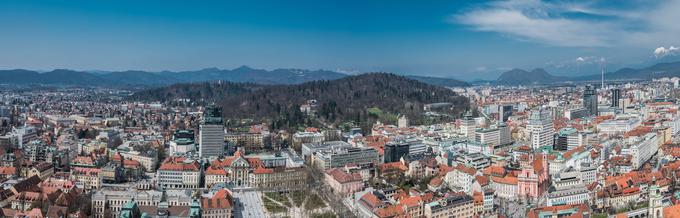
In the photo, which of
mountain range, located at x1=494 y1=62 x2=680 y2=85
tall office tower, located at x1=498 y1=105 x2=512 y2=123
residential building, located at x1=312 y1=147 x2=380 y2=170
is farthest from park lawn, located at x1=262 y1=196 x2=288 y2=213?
mountain range, located at x1=494 y1=62 x2=680 y2=85

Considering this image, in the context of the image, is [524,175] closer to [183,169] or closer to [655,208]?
[655,208]

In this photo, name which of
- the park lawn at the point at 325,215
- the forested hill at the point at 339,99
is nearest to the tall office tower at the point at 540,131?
the forested hill at the point at 339,99

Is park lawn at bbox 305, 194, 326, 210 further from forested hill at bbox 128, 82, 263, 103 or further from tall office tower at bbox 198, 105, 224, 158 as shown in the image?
forested hill at bbox 128, 82, 263, 103

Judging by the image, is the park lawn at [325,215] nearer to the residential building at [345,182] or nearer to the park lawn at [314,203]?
the park lawn at [314,203]

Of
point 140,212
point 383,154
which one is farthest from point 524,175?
point 140,212

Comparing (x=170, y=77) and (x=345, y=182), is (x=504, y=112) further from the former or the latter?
(x=170, y=77)

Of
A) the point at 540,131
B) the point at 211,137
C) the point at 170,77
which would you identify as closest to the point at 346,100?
the point at 540,131
